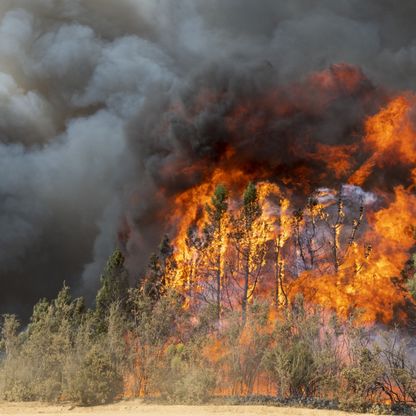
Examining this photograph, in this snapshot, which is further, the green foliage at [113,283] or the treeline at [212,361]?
the green foliage at [113,283]

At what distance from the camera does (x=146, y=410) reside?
654 inches

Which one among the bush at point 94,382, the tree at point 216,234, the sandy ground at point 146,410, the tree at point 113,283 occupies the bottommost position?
the sandy ground at point 146,410

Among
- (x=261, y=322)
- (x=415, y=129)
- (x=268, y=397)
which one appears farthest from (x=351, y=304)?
(x=415, y=129)

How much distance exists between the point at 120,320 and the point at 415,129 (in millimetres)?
36329

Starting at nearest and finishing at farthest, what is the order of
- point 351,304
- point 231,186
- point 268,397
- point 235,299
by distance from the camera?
point 268,397, point 351,304, point 235,299, point 231,186

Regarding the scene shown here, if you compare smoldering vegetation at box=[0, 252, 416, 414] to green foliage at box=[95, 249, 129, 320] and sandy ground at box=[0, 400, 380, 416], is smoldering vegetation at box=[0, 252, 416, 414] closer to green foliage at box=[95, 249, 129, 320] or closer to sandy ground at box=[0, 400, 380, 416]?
sandy ground at box=[0, 400, 380, 416]

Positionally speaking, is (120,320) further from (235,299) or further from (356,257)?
(356,257)

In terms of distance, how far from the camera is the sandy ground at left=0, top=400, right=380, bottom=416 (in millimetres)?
15078

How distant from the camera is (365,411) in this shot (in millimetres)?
14773

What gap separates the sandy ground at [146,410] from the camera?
15.1 m

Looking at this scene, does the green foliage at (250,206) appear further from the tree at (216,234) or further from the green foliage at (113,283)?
the green foliage at (113,283)

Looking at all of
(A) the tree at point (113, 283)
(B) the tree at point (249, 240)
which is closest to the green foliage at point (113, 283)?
(A) the tree at point (113, 283)

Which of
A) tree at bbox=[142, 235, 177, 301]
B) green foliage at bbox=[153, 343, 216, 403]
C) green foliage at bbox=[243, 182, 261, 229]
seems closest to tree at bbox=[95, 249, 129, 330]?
tree at bbox=[142, 235, 177, 301]

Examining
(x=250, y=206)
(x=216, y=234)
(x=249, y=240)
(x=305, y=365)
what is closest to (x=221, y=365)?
(x=305, y=365)
